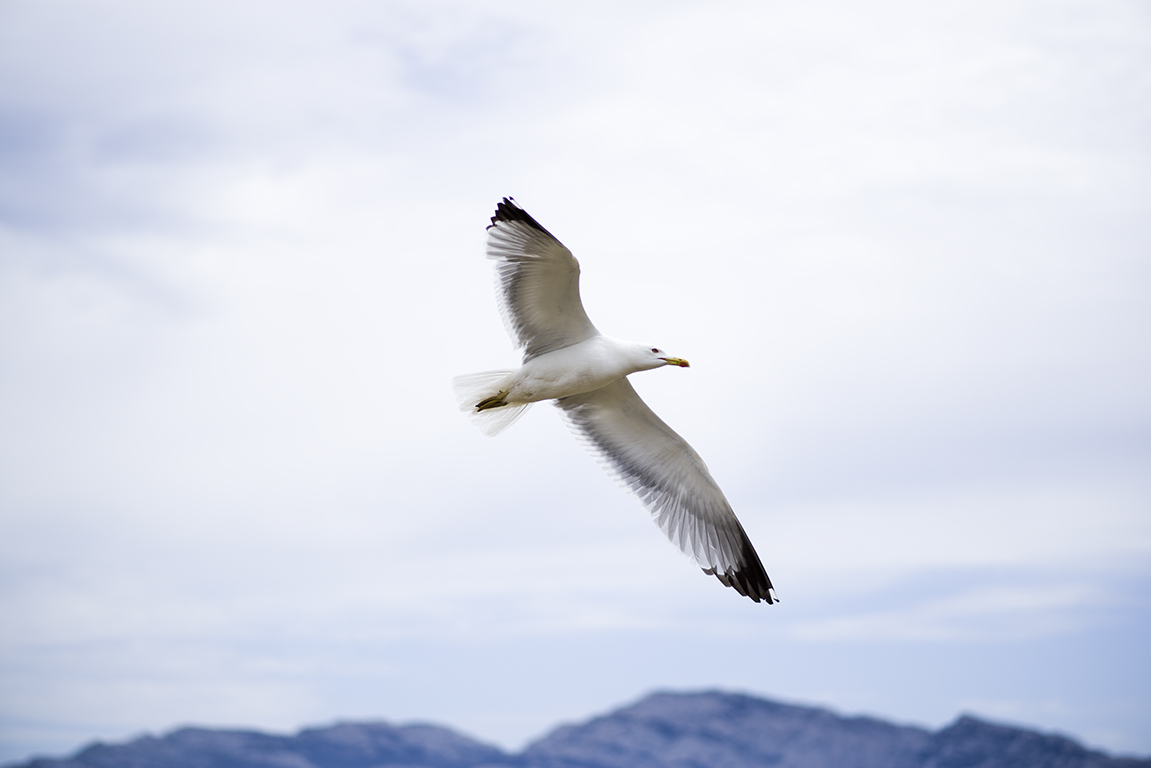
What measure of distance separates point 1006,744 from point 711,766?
66.7 feet

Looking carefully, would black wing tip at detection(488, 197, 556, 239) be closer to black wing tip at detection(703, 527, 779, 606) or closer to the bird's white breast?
the bird's white breast

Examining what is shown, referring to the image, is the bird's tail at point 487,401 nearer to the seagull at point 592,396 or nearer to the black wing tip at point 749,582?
the seagull at point 592,396

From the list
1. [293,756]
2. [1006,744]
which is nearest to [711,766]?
[1006,744]

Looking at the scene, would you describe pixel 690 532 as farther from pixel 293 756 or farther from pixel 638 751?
pixel 638 751

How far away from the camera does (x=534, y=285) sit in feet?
28.6

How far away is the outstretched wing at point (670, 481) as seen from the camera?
1004 centimetres

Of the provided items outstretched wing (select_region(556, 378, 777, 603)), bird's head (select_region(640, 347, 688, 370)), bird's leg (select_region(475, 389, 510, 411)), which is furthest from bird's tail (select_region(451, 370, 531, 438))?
bird's head (select_region(640, 347, 688, 370))

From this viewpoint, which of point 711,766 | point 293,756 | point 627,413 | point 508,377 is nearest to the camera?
point 508,377

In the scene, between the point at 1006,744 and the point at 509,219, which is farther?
the point at 1006,744

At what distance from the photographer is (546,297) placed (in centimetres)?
878

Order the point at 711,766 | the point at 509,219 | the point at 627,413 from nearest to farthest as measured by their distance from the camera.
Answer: the point at 509,219, the point at 627,413, the point at 711,766

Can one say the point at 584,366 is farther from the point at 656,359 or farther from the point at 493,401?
the point at 493,401

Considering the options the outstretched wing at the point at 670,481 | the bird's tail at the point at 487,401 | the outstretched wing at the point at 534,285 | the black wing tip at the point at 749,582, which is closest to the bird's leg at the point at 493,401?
the bird's tail at the point at 487,401

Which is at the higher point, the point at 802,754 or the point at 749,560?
the point at 749,560
